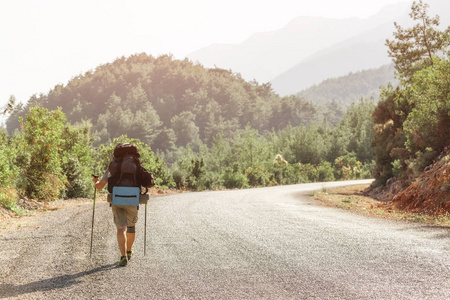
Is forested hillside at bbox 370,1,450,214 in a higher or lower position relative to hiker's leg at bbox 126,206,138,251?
higher

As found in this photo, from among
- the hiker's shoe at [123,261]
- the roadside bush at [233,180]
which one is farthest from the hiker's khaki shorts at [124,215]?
the roadside bush at [233,180]

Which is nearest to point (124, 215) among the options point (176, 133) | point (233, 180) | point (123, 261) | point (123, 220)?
point (123, 220)

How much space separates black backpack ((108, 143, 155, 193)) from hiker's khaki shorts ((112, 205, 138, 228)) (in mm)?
337

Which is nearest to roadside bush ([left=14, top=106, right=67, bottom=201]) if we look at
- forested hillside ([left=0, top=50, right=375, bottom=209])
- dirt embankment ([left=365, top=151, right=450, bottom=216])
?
forested hillside ([left=0, top=50, right=375, bottom=209])

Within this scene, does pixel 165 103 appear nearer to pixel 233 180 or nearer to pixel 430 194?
pixel 233 180

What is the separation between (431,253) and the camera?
6977mm

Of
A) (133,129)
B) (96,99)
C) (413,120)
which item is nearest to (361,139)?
(413,120)

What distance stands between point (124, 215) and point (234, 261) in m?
1.89

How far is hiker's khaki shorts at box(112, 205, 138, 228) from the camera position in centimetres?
656

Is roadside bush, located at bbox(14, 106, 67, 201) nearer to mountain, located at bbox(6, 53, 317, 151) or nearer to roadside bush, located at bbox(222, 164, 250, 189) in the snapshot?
roadside bush, located at bbox(222, 164, 250, 189)

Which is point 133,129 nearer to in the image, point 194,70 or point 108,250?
point 194,70

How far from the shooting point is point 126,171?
6547 millimetres

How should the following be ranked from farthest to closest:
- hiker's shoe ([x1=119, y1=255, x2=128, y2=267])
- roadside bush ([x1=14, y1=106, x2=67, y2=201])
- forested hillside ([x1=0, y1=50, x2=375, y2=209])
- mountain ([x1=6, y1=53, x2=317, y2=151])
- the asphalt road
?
mountain ([x1=6, y1=53, x2=317, y2=151]), forested hillside ([x1=0, y1=50, x2=375, y2=209]), roadside bush ([x1=14, y1=106, x2=67, y2=201]), hiker's shoe ([x1=119, y1=255, x2=128, y2=267]), the asphalt road

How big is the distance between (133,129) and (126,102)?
15262 mm
